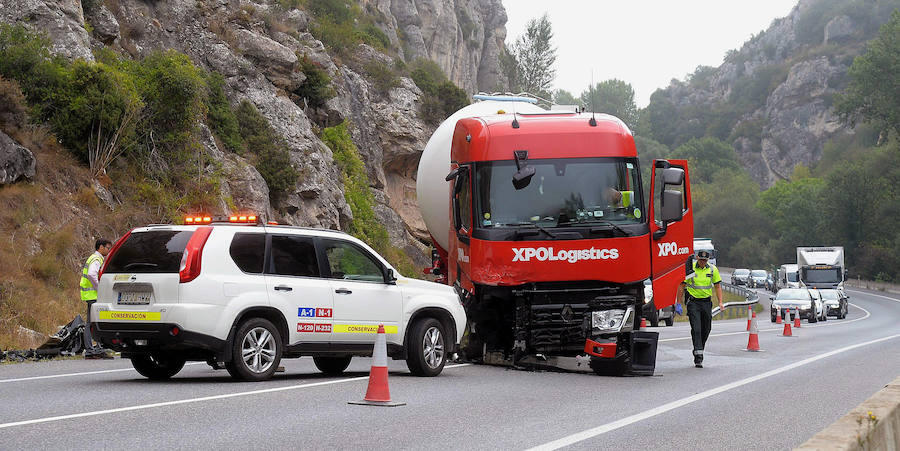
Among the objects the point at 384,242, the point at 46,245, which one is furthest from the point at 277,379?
the point at 384,242

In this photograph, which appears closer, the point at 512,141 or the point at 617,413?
the point at 617,413

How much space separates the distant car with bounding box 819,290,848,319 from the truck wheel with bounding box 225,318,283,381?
136ft

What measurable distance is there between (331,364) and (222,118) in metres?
18.8

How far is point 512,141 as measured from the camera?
574 inches

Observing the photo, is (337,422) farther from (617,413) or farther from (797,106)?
(797,106)

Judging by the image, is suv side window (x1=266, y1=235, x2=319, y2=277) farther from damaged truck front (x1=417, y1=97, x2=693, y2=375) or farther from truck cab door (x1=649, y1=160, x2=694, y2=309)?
truck cab door (x1=649, y1=160, x2=694, y2=309)

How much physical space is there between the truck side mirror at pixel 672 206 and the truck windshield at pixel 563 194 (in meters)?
0.30

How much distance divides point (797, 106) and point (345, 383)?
17408 cm

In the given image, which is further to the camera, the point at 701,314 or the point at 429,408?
the point at 701,314

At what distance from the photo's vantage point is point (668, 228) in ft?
47.5

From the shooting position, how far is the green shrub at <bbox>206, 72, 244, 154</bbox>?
Answer: 102 ft

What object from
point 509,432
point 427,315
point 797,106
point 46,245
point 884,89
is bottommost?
point 509,432

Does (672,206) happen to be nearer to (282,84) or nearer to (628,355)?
(628,355)

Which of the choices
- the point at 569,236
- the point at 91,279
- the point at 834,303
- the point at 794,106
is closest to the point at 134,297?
the point at 91,279
